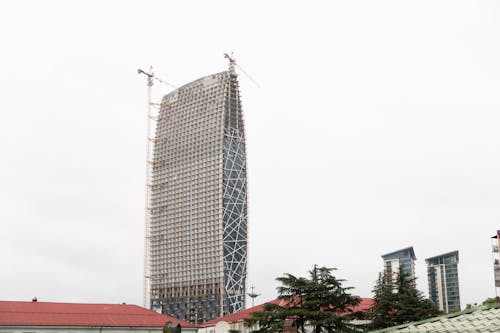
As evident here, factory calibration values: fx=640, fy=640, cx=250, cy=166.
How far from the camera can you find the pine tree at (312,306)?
159ft

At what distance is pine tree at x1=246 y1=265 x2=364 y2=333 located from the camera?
159ft

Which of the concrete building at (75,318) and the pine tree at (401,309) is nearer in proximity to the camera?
the pine tree at (401,309)

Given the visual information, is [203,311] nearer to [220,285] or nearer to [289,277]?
[220,285]

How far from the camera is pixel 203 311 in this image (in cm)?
19938

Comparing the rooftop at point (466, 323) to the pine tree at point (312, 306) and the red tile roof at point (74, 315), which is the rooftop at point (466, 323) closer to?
the pine tree at point (312, 306)

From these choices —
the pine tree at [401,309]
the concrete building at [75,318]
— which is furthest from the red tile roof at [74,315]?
the pine tree at [401,309]

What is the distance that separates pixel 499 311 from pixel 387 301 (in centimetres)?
4795

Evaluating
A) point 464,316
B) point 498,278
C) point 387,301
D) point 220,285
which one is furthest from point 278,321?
point 220,285

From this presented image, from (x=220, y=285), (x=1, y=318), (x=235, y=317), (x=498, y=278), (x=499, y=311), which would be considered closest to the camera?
(x=499, y=311)

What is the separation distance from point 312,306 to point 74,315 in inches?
1603

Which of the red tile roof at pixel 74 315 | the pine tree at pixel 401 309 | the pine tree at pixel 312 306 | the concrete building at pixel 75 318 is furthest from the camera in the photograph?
the red tile roof at pixel 74 315

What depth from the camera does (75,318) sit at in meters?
78.8

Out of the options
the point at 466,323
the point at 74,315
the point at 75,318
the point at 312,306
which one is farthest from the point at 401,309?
the point at 466,323

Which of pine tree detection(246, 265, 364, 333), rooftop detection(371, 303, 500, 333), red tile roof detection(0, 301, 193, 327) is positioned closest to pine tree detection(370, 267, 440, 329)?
pine tree detection(246, 265, 364, 333)
